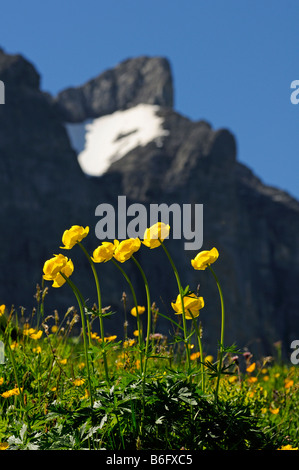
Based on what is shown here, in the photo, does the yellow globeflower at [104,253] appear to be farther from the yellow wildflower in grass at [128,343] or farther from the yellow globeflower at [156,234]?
the yellow wildflower in grass at [128,343]

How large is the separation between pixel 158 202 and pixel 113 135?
29.6 metres

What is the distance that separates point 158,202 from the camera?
7506 centimetres

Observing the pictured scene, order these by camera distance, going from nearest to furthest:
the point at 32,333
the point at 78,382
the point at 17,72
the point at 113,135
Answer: the point at 78,382 < the point at 32,333 < the point at 17,72 < the point at 113,135

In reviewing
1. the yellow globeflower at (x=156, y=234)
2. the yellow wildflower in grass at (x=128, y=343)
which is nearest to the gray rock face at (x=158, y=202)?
the yellow wildflower in grass at (x=128, y=343)

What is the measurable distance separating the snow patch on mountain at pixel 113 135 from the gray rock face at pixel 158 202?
7.83 feet

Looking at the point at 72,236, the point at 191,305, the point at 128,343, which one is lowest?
the point at 128,343

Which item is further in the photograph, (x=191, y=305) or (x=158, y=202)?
(x=158, y=202)

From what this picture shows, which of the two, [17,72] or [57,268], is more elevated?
[17,72]

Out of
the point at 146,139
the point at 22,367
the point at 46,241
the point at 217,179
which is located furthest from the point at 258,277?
the point at 22,367

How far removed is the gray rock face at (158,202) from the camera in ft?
206

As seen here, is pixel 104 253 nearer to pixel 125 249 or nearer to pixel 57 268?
pixel 125 249

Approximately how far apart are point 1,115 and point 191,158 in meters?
27.1

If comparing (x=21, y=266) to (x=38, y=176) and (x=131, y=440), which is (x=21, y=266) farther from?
(x=131, y=440)

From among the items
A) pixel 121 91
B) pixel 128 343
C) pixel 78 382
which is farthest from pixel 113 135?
pixel 78 382
